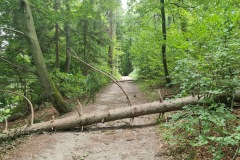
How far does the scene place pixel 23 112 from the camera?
1233cm

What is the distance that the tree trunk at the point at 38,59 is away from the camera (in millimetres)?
8555

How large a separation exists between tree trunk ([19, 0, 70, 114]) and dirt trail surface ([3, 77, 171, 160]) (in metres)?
2.76

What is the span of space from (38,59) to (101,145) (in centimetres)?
532

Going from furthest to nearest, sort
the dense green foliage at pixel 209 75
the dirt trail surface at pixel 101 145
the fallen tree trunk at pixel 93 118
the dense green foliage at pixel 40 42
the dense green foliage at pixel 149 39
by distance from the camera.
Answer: the dense green foliage at pixel 40 42 < the fallen tree trunk at pixel 93 118 < the dirt trail surface at pixel 101 145 < the dense green foliage at pixel 149 39 < the dense green foliage at pixel 209 75

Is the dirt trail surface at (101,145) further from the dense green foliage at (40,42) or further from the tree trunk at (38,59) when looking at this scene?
the dense green foliage at (40,42)

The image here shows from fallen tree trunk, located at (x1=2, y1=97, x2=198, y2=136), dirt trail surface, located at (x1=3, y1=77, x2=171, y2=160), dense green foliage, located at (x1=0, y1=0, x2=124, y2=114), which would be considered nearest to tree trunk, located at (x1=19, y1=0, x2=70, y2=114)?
dense green foliage, located at (x1=0, y1=0, x2=124, y2=114)

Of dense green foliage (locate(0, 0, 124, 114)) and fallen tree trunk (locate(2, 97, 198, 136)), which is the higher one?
dense green foliage (locate(0, 0, 124, 114))

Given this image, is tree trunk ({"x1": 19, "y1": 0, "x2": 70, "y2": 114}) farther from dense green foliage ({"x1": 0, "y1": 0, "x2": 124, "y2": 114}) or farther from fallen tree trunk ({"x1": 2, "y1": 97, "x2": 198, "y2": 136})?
fallen tree trunk ({"x1": 2, "y1": 97, "x2": 198, "y2": 136})

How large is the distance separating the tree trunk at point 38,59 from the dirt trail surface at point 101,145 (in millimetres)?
2756

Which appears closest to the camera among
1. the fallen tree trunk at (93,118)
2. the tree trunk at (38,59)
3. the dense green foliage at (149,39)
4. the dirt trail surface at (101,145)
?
the dense green foliage at (149,39)

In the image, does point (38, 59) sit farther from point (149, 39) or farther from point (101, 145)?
point (149, 39)

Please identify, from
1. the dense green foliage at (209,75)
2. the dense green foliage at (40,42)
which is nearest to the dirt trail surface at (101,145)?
the dense green foliage at (209,75)

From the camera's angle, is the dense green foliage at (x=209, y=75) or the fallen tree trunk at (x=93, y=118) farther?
the fallen tree trunk at (x=93, y=118)

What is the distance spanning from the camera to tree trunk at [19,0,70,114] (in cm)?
855
